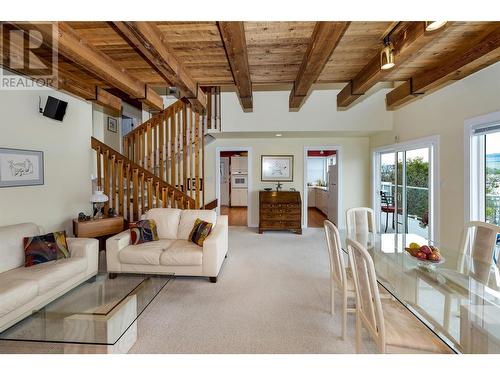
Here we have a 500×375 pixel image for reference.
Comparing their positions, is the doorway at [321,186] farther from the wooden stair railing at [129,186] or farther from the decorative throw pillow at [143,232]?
the decorative throw pillow at [143,232]

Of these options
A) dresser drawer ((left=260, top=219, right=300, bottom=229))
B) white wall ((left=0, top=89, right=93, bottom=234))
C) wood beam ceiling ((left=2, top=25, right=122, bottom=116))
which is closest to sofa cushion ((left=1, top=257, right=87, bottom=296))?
white wall ((left=0, top=89, right=93, bottom=234))

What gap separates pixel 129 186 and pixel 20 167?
1.55 meters

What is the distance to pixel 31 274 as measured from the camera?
2.26 metres

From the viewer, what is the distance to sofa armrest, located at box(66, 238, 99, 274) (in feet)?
9.19

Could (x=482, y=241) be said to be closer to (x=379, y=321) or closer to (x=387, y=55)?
(x=379, y=321)

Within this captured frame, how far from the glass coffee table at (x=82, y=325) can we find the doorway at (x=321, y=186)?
190 inches

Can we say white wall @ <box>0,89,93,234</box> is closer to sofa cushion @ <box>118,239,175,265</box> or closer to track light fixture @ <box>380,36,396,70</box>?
sofa cushion @ <box>118,239,175,265</box>

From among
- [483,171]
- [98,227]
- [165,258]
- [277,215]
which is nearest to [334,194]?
[277,215]

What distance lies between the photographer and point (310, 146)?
5980mm

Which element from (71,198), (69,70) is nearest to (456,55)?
(69,70)

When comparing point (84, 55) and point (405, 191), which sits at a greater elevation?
point (84, 55)

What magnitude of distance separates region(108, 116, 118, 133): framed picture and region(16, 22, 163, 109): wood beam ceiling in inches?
129

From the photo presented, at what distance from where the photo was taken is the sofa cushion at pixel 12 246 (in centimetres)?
237
